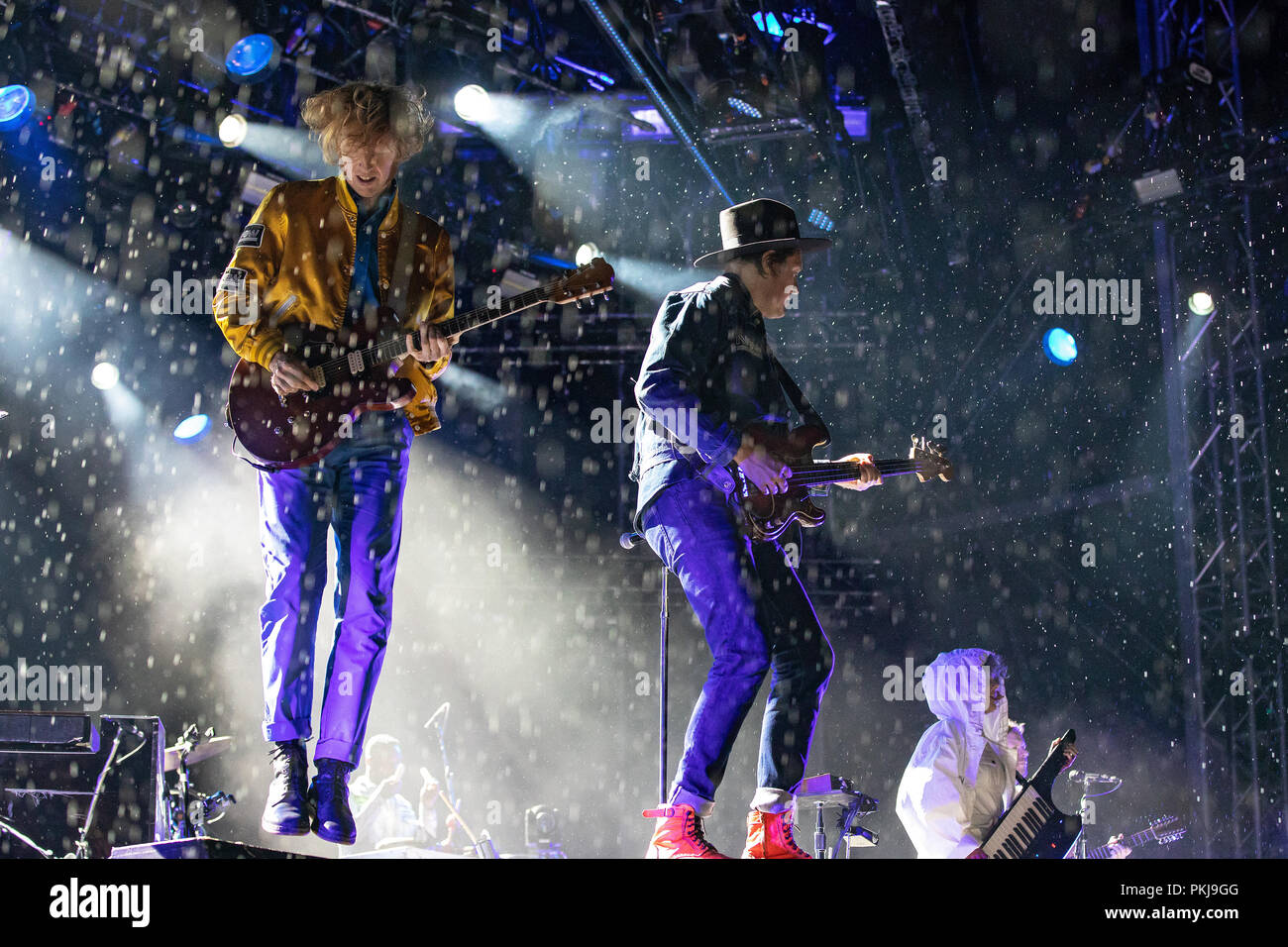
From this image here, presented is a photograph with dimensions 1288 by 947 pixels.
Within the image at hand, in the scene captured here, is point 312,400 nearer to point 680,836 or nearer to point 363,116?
point 363,116

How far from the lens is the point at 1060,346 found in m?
9.70

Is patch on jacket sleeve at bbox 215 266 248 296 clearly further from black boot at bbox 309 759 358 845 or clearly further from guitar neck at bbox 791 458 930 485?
guitar neck at bbox 791 458 930 485

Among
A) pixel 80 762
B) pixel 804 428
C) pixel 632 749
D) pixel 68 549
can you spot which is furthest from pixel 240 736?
pixel 804 428

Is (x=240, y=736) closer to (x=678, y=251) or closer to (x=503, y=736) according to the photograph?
(x=503, y=736)

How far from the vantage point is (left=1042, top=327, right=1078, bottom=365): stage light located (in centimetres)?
963

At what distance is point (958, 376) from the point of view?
405 inches

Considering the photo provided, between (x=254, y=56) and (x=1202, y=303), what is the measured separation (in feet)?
19.8

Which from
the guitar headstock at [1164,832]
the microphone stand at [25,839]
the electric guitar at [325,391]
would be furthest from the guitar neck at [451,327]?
the guitar headstock at [1164,832]

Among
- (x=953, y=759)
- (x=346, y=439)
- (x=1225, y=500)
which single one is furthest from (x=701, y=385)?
(x=1225, y=500)

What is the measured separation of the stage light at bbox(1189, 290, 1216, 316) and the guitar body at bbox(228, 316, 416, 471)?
5664mm

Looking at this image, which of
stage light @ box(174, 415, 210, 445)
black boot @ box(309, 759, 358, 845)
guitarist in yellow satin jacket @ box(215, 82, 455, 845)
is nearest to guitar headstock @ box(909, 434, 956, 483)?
guitarist in yellow satin jacket @ box(215, 82, 455, 845)

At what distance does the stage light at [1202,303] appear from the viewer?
6980mm

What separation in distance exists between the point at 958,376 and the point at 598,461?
3458 mm
